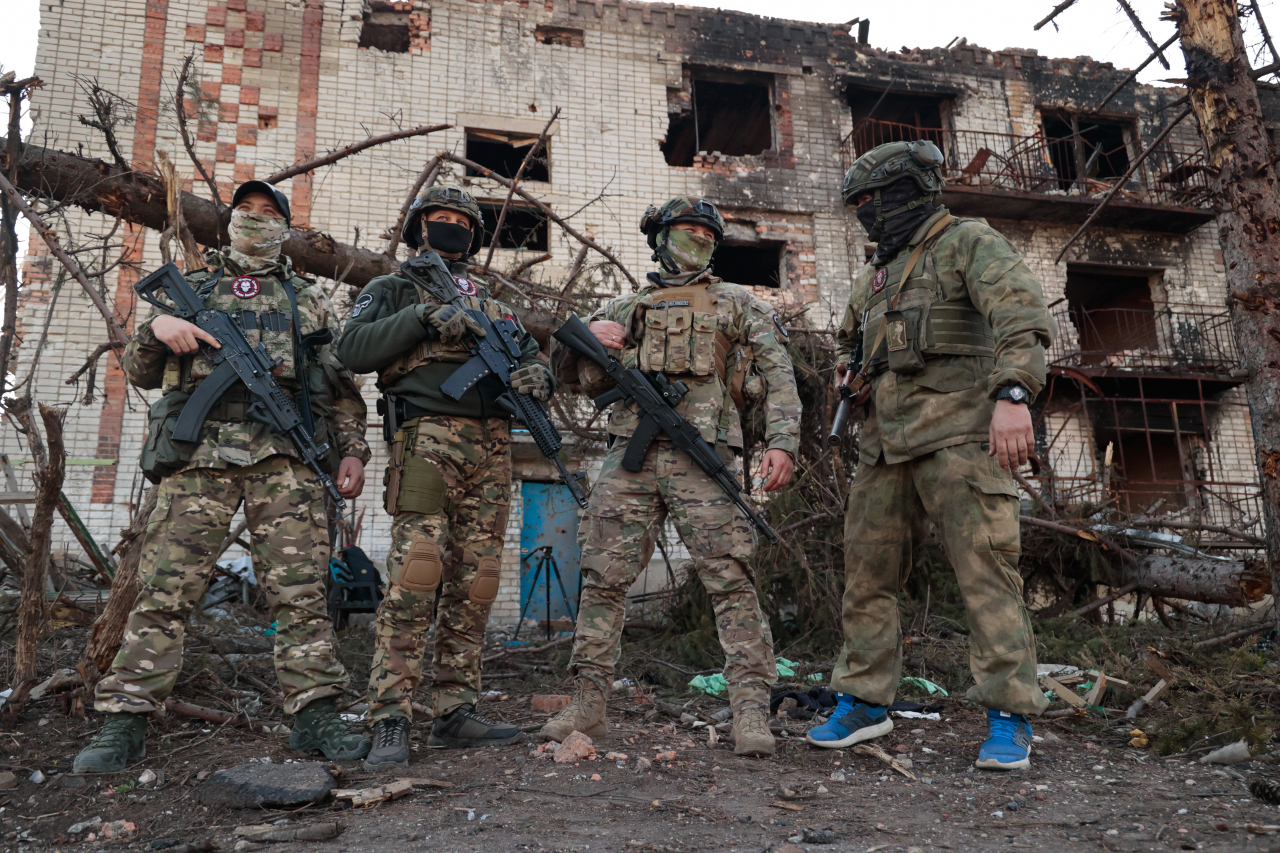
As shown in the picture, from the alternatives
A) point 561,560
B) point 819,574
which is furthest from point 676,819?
point 561,560

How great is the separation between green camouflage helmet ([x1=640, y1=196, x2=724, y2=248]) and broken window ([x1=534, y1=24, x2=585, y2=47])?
10.2 meters

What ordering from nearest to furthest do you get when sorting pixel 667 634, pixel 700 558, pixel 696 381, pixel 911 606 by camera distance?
1. pixel 700 558
2. pixel 696 381
3. pixel 911 606
4. pixel 667 634

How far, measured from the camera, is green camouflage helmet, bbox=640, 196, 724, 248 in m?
3.36

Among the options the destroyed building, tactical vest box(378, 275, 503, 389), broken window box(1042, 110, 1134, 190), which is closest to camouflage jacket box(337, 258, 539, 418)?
tactical vest box(378, 275, 503, 389)

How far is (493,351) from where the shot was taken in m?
3.25

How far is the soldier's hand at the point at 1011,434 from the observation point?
251 centimetres

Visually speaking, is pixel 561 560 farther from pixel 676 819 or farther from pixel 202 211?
pixel 676 819

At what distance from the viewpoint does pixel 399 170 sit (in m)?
11.3

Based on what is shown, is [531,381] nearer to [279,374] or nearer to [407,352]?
[407,352]

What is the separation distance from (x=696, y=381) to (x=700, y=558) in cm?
73

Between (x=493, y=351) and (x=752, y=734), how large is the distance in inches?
68.2

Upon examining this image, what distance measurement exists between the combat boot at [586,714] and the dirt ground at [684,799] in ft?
0.24

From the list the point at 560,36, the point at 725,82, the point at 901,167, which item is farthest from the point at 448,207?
the point at 725,82

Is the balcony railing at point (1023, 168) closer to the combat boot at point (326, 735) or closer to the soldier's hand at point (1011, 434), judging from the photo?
the soldier's hand at point (1011, 434)
